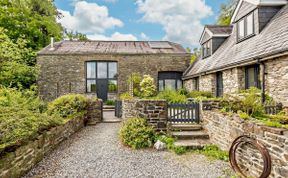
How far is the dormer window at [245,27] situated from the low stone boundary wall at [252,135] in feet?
18.3

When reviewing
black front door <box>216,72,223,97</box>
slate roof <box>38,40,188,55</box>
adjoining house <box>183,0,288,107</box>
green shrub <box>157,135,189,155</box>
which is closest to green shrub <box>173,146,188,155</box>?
green shrub <box>157,135,189,155</box>

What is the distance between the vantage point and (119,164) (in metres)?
4.43

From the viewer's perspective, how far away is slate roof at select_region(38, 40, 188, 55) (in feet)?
52.8

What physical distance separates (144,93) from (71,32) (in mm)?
21919

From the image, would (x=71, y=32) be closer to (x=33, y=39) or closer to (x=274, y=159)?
(x=33, y=39)

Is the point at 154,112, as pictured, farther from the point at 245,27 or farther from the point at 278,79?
the point at 245,27

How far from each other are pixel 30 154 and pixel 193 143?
4290mm

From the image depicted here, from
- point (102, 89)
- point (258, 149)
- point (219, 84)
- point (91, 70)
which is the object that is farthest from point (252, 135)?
point (91, 70)

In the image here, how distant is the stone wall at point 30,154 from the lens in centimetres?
327

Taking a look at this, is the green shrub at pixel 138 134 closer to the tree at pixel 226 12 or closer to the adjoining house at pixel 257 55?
the adjoining house at pixel 257 55

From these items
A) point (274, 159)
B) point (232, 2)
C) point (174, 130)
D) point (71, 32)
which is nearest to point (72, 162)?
point (174, 130)

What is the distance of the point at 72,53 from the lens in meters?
15.7

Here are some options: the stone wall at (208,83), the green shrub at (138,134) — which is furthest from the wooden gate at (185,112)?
the stone wall at (208,83)

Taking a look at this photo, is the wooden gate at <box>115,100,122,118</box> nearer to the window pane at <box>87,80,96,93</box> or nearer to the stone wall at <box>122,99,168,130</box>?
the stone wall at <box>122,99,168,130</box>
